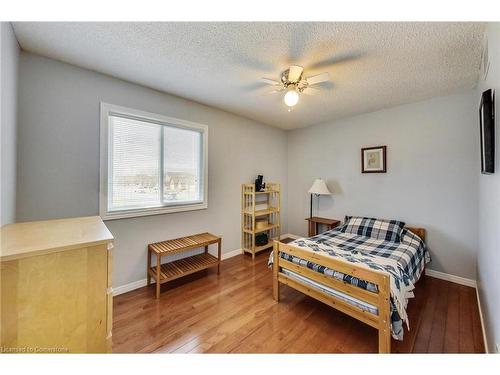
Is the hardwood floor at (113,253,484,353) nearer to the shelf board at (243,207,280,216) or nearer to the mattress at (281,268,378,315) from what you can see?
the mattress at (281,268,378,315)

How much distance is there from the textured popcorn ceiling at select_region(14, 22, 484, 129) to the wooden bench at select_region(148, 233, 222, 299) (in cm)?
196

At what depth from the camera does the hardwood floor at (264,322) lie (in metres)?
1.59

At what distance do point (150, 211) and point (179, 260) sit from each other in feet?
2.60

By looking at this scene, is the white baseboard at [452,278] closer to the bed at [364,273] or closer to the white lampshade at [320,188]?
the bed at [364,273]

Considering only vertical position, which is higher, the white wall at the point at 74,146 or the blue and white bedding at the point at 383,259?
the white wall at the point at 74,146

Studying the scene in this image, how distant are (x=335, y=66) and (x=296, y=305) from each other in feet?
8.08

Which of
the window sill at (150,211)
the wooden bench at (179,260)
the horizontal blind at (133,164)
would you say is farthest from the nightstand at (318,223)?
the horizontal blind at (133,164)

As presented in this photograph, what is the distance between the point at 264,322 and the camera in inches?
73.4

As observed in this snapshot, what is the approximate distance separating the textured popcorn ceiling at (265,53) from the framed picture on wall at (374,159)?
850 millimetres

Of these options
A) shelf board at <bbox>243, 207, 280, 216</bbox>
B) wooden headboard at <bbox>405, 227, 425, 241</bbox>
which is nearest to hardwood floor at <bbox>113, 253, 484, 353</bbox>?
wooden headboard at <bbox>405, 227, 425, 241</bbox>

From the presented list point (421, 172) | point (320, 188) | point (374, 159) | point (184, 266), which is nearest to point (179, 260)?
point (184, 266)

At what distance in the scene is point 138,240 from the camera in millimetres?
2438

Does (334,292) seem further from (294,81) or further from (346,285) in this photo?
(294,81)
